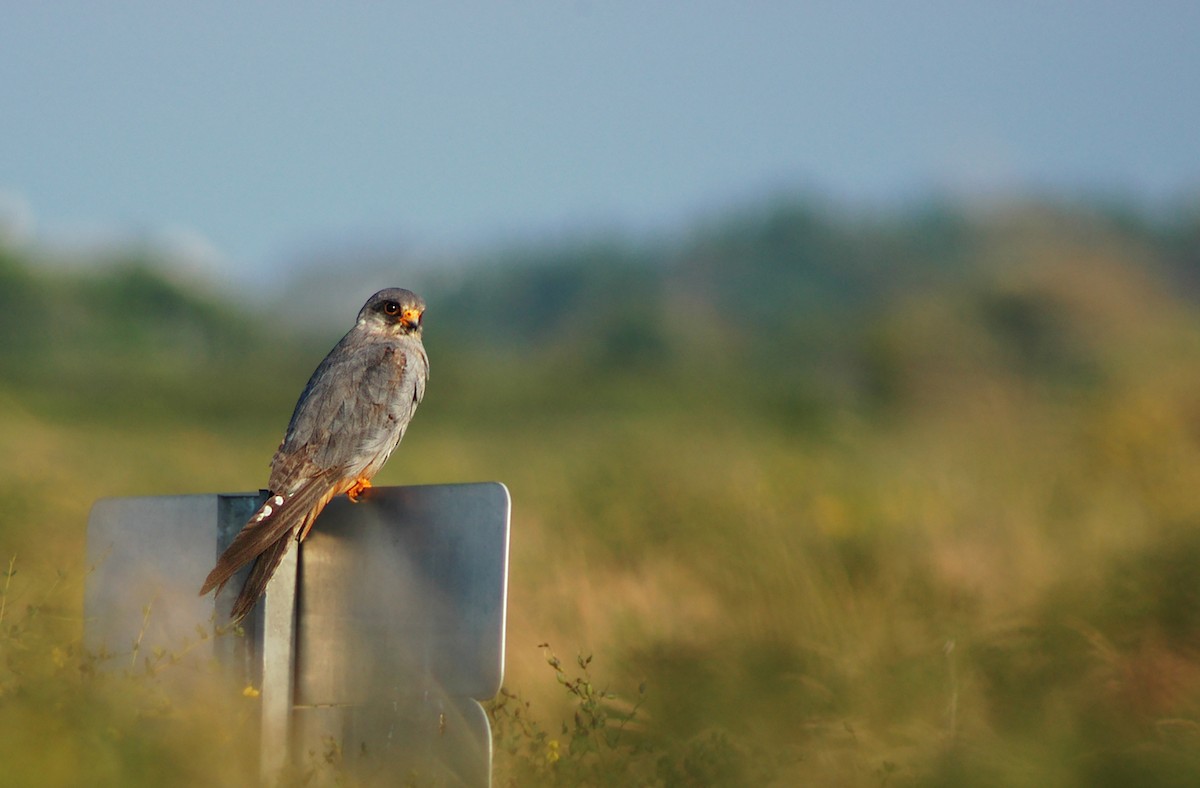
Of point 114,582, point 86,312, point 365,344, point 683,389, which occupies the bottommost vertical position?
point 114,582

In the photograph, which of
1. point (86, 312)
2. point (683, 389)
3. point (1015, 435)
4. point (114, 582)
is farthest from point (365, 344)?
point (86, 312)

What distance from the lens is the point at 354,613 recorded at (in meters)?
3.03

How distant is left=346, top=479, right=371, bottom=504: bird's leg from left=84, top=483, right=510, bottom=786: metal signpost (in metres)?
0.06

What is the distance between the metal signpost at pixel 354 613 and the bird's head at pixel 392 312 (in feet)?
4.92

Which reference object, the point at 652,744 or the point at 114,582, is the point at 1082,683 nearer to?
the point at 652,744

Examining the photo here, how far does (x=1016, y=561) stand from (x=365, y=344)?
365 cm

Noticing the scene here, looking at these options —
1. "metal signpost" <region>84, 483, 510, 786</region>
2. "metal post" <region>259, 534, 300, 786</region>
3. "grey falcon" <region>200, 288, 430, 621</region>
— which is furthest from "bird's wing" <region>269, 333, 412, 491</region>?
"metal post" <region>259, 534, 300, 786</region>

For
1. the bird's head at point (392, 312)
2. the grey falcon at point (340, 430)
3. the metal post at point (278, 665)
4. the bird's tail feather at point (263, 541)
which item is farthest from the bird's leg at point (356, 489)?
the bird's head at point (392, 312)

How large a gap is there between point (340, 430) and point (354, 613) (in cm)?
113

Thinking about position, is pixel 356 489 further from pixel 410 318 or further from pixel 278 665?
pixel 410 318

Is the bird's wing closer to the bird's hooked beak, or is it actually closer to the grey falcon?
the grey falcon

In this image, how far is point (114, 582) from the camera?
3318 mm

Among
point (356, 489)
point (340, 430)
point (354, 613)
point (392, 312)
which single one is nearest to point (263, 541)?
point (354, 613)

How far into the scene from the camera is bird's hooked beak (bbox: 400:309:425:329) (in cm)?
477
